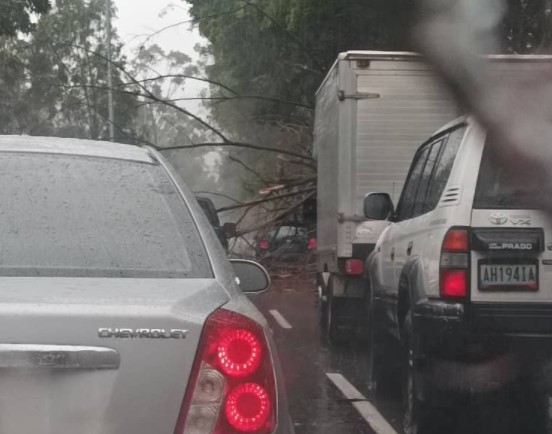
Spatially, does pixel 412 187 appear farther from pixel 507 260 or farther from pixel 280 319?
pixel 280 319

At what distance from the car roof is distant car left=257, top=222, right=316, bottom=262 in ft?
60.2

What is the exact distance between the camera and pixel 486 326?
20.0ft

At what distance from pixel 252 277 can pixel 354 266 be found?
7.30 m

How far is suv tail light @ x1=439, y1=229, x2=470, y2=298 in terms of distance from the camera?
20.0ft

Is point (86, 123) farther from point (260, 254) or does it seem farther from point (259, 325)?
point (259, 325)

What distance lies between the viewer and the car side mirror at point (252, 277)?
4398 millimetres

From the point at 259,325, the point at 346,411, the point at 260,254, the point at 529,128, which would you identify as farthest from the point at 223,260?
the point at 260,254

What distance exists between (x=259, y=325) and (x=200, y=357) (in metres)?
0.25

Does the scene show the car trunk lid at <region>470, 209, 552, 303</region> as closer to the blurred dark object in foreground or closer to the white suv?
the white suv

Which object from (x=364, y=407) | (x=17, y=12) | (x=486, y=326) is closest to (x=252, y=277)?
(x=486, y=326)

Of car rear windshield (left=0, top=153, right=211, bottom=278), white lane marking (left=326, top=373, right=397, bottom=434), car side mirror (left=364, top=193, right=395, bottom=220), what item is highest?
car rear windshield (left=0, top=153, right=211, bottom=278)

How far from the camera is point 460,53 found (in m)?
1.83

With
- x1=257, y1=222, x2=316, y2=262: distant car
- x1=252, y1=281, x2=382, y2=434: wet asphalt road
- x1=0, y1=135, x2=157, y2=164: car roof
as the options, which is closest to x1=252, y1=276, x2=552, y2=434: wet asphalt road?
x1=252, y1=281, x2=382, y2=434: wet asphalt road

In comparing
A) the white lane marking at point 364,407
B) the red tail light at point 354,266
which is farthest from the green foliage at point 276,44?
the white lane marking at point 364,407
